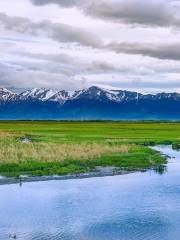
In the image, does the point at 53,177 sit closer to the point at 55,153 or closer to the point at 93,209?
the point at 93,209

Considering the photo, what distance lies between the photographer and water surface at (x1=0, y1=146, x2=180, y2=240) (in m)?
29.4

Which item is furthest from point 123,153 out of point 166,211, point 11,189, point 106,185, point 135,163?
point 166,211

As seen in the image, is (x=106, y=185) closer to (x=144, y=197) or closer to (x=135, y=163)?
(x=144, y=197)

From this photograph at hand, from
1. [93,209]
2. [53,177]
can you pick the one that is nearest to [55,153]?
[53,177]

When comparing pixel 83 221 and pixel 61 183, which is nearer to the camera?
pixel 83 221

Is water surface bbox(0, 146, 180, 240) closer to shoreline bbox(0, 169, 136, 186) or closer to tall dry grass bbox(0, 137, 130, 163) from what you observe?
shoreline bbox(0, 169, 136, 186)

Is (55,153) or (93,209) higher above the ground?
(55,153)

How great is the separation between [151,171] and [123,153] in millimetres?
12240

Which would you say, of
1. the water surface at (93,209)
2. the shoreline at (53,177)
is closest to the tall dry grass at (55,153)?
the shoreline at (53,177)

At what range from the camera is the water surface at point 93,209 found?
96.3ft

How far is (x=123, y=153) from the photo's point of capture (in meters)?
64.8

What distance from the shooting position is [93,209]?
3494 centimetres

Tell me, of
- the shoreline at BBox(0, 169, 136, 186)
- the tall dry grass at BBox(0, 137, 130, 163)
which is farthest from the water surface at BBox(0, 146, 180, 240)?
the tall dry grass at BBox(0, 137, 130, 163)

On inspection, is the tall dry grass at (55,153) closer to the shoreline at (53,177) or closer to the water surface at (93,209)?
the shoreline at (53,177)
